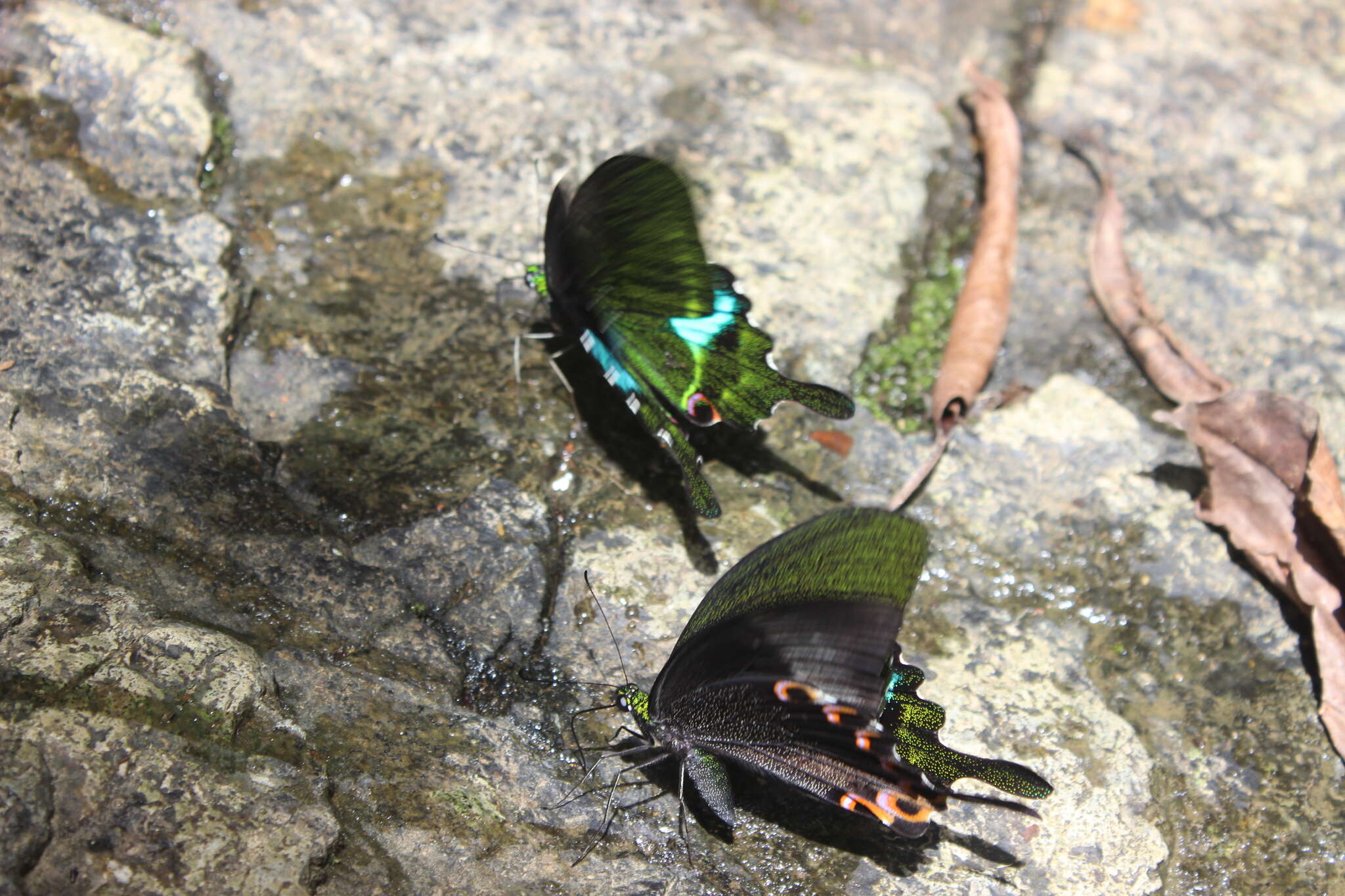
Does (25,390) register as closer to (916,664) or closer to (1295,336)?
(916,664)

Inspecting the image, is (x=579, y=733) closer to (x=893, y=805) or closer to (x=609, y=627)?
(x=609, y=627)

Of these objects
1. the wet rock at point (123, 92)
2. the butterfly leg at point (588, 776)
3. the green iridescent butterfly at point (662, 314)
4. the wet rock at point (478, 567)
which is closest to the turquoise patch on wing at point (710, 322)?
the green iridescent butterfly at point (662, 314)

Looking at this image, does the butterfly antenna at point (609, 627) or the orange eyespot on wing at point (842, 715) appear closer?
the orange eyespot on wing at point (842, 715)

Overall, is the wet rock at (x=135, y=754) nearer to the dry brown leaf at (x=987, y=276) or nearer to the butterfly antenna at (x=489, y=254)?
the butterfly antenna at (x=489, y=254)

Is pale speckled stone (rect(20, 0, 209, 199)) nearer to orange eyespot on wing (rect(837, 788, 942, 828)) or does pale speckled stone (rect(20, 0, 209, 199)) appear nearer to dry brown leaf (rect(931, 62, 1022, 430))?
dry brown leaf (rect(931, 62, 1022, 430))

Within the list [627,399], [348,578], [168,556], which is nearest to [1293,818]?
[627,399]

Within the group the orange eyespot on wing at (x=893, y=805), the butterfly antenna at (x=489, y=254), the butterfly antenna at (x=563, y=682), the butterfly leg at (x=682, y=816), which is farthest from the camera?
the butterfly antenna at (x=489, y=254)
